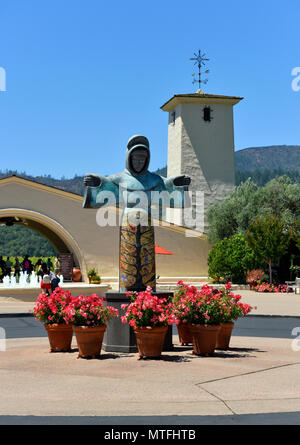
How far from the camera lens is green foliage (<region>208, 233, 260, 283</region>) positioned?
37.4 meters

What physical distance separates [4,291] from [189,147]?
84.4 feet

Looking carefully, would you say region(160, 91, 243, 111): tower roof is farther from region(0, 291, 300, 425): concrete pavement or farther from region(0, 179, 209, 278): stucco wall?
region(0, 291, 300, 425): concrete pavement

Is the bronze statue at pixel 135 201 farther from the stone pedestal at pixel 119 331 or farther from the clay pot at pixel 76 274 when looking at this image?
the clay pot at pixel 76 274

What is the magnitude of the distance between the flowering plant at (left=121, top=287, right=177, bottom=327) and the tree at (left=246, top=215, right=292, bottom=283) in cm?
2537

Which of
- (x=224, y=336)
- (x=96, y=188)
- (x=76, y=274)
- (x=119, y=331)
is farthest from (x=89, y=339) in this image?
(x=76, y=274)

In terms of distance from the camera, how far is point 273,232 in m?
35.3

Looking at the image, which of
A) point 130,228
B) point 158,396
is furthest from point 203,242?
point 158,396

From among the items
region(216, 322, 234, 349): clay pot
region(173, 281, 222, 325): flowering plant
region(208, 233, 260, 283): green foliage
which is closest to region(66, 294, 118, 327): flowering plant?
region(173, 281, 222, 325): flowering plant

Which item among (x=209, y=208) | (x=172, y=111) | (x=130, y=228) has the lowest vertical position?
(x=130, y=228)

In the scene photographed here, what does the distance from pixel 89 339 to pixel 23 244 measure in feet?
411

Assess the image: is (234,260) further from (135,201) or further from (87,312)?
(87,312)

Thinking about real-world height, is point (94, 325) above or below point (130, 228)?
below
